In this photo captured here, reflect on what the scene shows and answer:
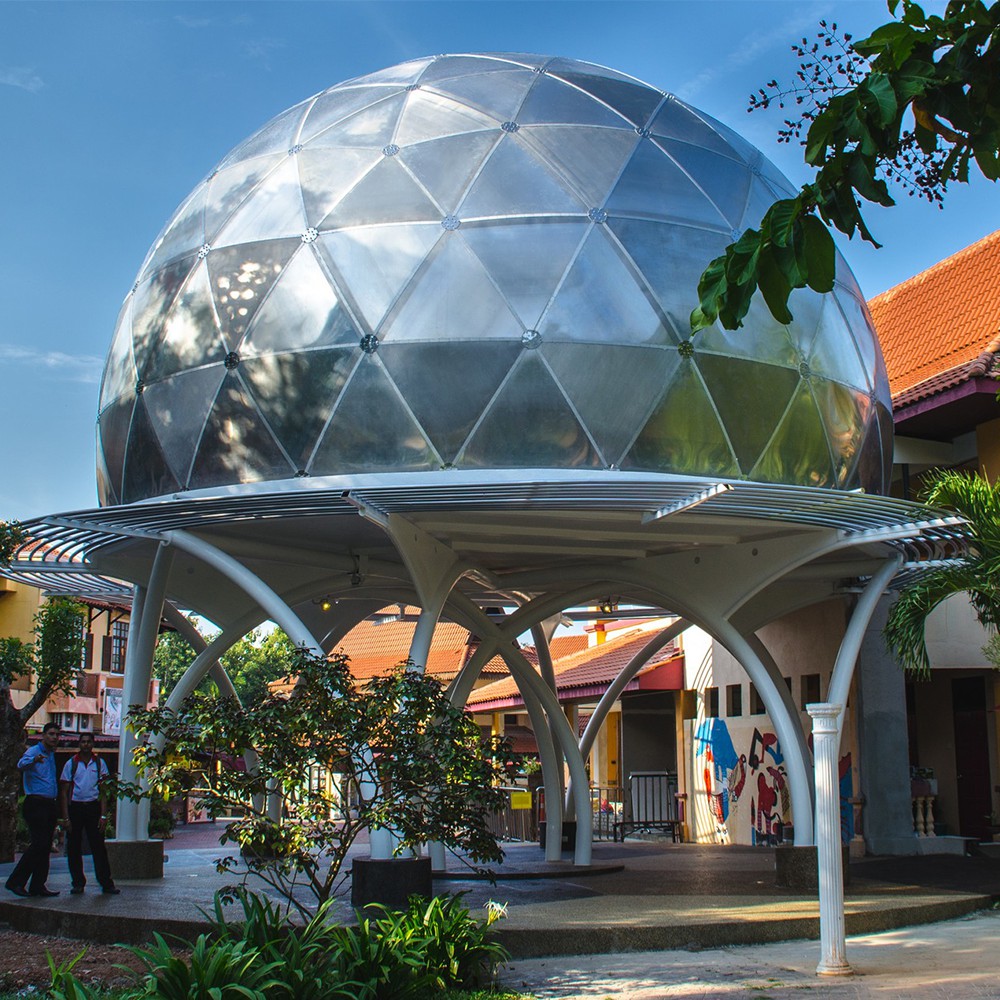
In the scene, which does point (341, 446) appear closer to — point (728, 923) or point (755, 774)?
point (728, 923)

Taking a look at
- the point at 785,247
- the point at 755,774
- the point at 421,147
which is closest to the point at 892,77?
the point at 785,247

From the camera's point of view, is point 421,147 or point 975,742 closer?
point 421,147

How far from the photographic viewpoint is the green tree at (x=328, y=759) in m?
9.73

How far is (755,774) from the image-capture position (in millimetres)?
25297

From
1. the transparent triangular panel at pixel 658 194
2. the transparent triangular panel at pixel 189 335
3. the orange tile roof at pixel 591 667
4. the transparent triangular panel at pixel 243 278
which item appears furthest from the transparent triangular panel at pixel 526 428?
the orange tile roof at pixel 591 667

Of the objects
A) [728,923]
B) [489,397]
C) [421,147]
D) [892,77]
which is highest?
[421,147]

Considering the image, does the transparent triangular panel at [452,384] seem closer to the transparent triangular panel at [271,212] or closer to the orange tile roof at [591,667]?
the transparent triangular panel at [271,212]

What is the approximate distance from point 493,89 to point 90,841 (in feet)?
33.7

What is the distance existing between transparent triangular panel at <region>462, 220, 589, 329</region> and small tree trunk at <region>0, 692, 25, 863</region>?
11127 mm

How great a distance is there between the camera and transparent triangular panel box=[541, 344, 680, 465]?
1420cm

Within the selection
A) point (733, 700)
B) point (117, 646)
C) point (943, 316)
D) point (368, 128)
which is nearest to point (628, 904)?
point (368, 128)

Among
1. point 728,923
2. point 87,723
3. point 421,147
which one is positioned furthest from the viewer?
point 87,723

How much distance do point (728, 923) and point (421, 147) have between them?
9.48 meters

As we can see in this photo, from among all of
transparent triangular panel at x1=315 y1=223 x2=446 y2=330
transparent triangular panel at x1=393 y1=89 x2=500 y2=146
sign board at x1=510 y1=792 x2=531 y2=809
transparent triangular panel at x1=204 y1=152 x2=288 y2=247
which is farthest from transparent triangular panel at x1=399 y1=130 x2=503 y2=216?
sign board at x1=510 y1=792 x2=531 y2=809
